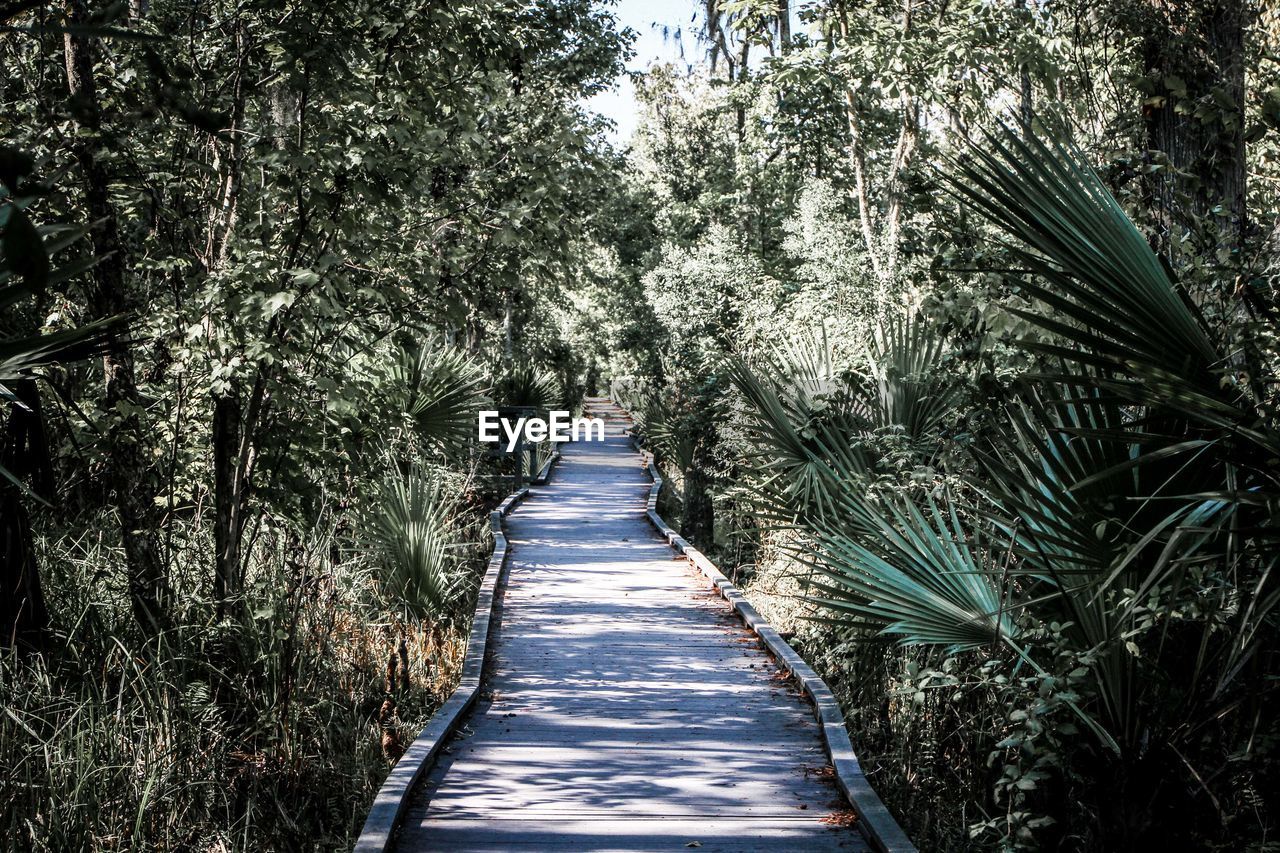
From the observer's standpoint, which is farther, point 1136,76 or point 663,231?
point 663,231

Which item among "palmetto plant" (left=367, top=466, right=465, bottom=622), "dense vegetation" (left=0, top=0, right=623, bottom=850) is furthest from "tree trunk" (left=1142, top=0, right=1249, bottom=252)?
"palmetto plant" (left=367, top=466, right=465, bottom=622)

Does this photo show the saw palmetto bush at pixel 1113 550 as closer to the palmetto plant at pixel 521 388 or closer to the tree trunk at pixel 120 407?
the tree trunk at pixel 120 407

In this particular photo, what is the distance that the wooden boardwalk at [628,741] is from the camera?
4719 mm

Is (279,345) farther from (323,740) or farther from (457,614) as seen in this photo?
(457,614)

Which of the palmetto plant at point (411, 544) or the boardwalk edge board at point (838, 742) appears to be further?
the palmetto plant at point (411, 544)

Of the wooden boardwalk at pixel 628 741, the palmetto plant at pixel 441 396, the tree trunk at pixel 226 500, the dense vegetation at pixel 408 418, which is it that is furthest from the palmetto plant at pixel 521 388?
the tree trunk at pixel 226 500

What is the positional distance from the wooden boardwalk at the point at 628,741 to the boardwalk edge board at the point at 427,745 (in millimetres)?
92

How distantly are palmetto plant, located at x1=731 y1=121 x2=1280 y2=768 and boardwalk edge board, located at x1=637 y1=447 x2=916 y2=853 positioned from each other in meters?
Answer: 0.80

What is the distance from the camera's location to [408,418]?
7594 mm

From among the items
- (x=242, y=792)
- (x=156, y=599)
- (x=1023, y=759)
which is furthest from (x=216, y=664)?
(x=1023, y=759)

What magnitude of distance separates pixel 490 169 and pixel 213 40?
237cm

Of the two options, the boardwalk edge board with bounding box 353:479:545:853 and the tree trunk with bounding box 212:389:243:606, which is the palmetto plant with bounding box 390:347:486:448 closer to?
the boardwalk edge board with bounding box 353:479:545:853

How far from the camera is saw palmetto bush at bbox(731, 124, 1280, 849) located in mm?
3148

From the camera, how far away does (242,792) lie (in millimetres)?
5066
